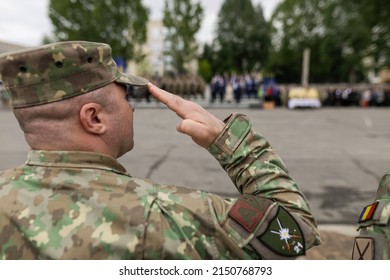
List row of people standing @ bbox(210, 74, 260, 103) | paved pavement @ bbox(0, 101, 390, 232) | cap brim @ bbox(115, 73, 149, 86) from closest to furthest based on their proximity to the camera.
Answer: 1. cap brim @ bbox(115, 73, 149, 86)
2. paved pavement @ bbox(0, 101, 390, 232)
3. row of people standing @ bbox(210, 74, 260, 103)

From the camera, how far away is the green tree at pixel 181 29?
4416 cm

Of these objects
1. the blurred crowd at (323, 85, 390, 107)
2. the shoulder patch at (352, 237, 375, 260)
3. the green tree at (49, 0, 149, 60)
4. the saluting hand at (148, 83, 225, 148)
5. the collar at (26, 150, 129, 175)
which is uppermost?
the green tree at (49, 0, 149, 60)

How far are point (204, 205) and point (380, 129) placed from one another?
12093mm

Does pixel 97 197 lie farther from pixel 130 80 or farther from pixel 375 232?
pixel 375 232

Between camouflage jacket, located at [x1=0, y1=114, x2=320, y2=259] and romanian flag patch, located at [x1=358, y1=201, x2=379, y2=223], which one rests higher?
camouflage jacket, located at [x1=0, y1=114, x2=320, y2=259]

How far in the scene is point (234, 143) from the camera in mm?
1172

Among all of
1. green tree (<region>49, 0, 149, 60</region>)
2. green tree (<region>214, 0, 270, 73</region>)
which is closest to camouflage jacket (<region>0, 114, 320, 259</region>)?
green tree (<region>49, 0, 149, 60</region>)

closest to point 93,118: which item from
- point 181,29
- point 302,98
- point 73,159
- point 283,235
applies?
point 73,159

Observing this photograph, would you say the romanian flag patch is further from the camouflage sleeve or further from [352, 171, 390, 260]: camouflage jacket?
the camouflage sleeve

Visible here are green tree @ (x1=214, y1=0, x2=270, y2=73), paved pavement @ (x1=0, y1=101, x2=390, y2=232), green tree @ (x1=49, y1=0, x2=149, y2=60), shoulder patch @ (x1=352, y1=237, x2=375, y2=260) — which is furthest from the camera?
green tree @ (x1=214, y1=0, x2=270, y2=73)

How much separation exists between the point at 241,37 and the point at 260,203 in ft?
181

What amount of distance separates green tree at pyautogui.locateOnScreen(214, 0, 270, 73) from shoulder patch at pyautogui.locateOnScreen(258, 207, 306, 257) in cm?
5261

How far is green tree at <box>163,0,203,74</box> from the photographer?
1738 inches

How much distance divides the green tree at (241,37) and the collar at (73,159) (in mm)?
52643
